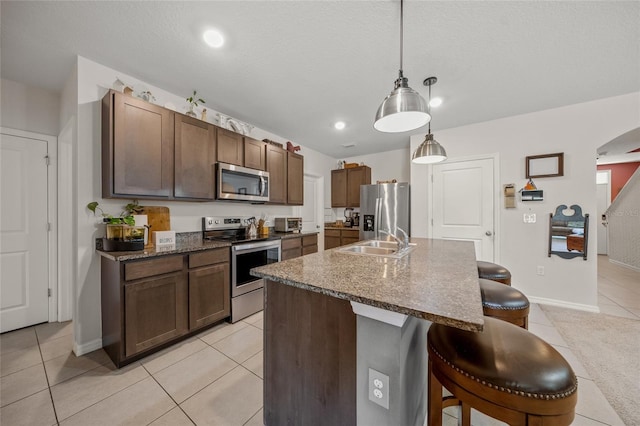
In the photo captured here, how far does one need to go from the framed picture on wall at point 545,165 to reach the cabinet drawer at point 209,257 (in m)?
3.97

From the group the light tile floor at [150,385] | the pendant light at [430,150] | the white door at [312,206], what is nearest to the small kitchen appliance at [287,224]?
the white door at [312,206]

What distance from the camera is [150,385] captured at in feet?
5.35

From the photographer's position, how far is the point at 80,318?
197 cm

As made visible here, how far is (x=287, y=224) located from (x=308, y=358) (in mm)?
2706

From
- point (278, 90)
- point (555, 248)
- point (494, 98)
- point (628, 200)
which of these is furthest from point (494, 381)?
point (628, 200)

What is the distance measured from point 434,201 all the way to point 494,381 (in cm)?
331

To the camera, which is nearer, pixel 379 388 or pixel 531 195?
pixel 379 388

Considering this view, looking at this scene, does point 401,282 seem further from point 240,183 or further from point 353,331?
point 240,183

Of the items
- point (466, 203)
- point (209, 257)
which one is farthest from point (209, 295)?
point (466, 203)

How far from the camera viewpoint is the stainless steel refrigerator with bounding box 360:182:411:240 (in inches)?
157

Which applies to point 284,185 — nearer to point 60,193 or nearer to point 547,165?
point 60,193

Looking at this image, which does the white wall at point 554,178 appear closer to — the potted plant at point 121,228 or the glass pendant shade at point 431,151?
the glass pendant shade at point 431,151

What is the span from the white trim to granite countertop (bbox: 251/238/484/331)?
6 centimetres

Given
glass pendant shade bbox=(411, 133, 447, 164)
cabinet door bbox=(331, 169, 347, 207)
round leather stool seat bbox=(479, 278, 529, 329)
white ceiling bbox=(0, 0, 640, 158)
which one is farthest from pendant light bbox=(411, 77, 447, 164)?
cabinet door bbox=(331, 169, 347, 207)
